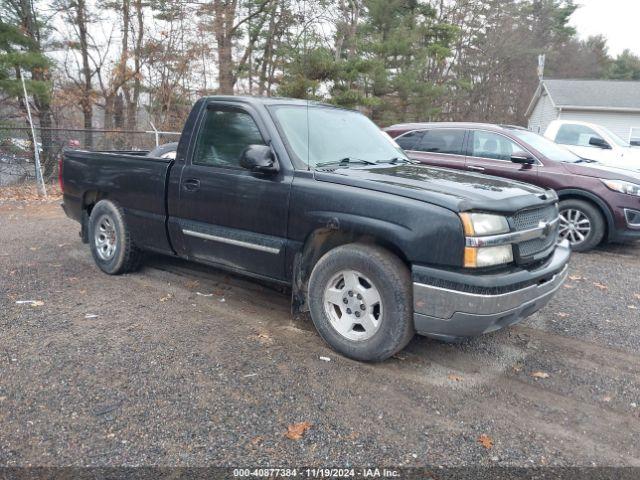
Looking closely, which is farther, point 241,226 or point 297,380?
point 241,226

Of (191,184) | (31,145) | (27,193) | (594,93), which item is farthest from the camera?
(594,93)

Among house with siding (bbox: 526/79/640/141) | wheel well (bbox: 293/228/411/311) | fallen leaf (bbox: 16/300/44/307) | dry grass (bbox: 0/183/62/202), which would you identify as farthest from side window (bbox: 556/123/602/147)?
house with siding (bbox: 526/79/640/141)

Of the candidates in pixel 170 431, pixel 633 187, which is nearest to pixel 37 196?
pixel 170 431

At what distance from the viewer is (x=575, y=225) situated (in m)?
7.37

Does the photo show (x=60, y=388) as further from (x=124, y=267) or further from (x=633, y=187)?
(x=633, y=187)

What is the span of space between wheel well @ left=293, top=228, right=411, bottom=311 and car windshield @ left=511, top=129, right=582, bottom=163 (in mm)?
5024

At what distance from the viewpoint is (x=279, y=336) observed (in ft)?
13.6

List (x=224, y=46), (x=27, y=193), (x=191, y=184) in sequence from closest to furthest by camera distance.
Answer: (x=191, y=184) → (x=27, y=193) → (x=224, y=46)

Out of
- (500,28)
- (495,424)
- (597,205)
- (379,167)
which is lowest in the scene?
(495,424)

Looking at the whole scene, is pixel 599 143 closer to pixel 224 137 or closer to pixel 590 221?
pixel 590 221

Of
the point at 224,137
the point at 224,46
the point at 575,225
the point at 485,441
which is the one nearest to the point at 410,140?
the point at 575,225

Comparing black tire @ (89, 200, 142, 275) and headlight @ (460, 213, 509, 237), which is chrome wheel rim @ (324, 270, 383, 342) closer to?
headlight @ (460, 213, 509, 237)

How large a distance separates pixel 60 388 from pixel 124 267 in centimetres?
243

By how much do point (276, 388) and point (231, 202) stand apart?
1.68 m
